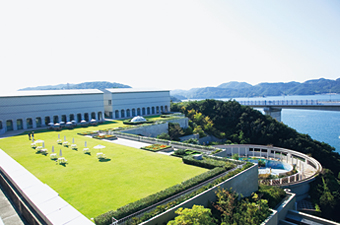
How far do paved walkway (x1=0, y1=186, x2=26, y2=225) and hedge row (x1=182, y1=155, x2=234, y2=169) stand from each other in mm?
13842

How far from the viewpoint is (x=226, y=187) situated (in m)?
17.8

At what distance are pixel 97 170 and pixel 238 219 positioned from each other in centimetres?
1246

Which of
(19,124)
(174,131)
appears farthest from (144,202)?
(19,124)

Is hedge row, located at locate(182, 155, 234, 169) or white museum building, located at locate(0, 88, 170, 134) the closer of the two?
hedge row, located at locate(182, 155, 234, 169)

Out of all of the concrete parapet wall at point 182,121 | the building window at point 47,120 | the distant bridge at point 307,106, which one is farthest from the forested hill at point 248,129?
the building window at point 47,120

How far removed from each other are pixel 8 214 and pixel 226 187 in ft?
49.5

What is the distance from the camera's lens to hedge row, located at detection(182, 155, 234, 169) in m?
21.2

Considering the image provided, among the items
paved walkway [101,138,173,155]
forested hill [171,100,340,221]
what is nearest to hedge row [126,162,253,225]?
paved walkway [101,138,173,155]

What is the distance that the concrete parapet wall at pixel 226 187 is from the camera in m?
13.3

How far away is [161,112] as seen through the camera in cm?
7275

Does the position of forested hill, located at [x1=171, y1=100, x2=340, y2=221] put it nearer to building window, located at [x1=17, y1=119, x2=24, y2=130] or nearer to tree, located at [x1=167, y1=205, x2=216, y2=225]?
tree, located at [x1=167, y1=205, x2=216, y2=225]

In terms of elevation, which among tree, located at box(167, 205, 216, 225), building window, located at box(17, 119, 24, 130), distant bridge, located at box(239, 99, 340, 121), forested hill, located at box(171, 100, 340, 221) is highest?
distant bridge, located at box(239, 99, 340, 121)

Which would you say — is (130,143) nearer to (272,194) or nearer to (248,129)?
(272,194)

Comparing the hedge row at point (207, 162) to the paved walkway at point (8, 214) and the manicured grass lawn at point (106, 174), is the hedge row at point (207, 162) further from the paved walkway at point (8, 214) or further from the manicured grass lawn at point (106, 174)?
the paved walkway at point (8, 214)
